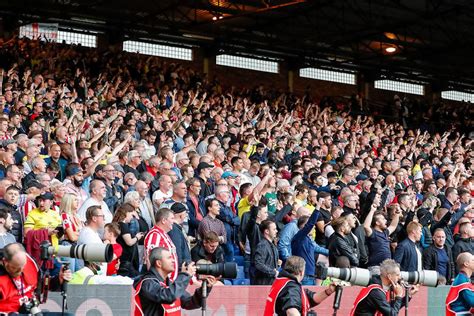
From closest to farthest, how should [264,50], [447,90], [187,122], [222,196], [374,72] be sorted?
[222,196]
[187,122]
[264,50]
[374,72]
[447,90]

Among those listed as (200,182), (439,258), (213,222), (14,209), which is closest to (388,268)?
(213,222)

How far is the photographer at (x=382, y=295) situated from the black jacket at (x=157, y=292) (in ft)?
6.12

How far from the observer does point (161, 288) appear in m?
7.89

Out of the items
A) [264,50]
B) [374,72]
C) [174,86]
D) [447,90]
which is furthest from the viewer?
[447,90]

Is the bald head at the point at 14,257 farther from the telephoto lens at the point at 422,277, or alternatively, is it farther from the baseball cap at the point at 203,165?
the baseball cap at the point at 203,165

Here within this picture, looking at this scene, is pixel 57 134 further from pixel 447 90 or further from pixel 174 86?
pixel 447 90

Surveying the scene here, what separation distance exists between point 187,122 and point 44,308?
12.9 metres

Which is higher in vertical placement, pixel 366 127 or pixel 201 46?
pixel 201 46

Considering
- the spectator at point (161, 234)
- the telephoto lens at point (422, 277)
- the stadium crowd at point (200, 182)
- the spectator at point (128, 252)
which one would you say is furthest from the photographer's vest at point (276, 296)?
the spectator at point (128, 252)

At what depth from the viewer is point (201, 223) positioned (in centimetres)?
1202

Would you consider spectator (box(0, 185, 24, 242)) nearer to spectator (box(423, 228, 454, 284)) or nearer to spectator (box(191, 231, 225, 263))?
spectator (box(191, 231, 225, 263))

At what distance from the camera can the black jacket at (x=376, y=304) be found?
913 centimetres

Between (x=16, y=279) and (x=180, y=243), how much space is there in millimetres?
3251

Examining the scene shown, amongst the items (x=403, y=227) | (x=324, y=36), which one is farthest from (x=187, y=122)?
(x=324, y=36)
